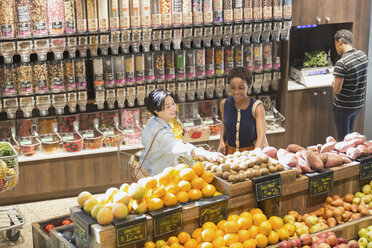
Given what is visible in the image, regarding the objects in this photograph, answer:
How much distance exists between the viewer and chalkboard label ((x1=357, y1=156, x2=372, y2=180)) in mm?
3635

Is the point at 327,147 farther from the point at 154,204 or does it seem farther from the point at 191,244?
the point at 154,204

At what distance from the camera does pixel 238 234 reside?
302 cm

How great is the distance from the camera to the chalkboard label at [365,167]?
364 centimetres

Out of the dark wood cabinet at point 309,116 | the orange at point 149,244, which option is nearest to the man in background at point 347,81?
the dark wood cabinet at point 309,116

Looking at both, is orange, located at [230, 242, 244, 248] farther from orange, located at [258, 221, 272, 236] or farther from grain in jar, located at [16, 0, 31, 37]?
grain in jar, located at [16, 0, 31, 37]

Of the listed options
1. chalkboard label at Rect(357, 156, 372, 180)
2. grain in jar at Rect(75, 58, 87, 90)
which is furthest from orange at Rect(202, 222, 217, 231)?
grain in jar at Rect(75, 58, 87, 90)

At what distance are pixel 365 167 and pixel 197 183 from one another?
1.28m

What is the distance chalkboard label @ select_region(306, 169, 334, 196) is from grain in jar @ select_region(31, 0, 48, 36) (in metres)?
3.01

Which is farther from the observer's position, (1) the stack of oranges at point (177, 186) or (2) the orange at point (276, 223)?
(2) the orange at point (276, 223)

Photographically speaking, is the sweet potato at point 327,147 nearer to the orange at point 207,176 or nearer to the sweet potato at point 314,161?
the sweet potato at point 314,161

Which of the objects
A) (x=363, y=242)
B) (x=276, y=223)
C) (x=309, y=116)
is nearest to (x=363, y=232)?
(x=363, y=242)

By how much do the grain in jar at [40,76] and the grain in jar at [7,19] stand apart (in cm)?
36

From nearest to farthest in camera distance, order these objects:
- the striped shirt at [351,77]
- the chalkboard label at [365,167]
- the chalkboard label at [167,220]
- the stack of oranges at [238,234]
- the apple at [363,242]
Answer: the chalkboard label at [167,220] < the stack of oranges at [238,234] < the apple at [363,242] < the chalkboard label at [365,167] < the striped shirt at [351,77]

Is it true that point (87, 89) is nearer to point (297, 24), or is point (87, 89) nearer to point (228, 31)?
point (228, 31)
